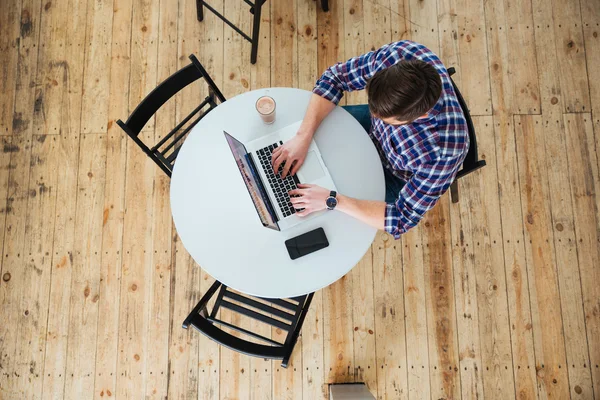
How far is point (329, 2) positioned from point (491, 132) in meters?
1.32

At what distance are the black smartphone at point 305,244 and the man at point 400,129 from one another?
0.37 ft

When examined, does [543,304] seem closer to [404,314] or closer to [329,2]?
[404,314]

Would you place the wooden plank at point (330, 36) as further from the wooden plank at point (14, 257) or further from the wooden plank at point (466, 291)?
the wooden plank at point (14, 257)

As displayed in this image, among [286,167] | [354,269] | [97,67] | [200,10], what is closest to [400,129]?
[286,167]

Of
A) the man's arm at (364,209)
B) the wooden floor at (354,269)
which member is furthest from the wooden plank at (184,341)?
the man's arm at (364,209)

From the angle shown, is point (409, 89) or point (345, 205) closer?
point (409, 89)

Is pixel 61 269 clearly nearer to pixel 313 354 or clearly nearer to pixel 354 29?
pixel 313 354

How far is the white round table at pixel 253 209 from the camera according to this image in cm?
158

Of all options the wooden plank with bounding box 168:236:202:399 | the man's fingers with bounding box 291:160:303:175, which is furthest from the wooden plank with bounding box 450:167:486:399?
the wooden plank with bounding box 168:236:202:399

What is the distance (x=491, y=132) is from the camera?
2465 mm

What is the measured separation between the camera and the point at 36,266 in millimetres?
2373

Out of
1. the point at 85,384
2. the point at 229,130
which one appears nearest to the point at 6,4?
the point at 229,130

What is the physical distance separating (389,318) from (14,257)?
226cm

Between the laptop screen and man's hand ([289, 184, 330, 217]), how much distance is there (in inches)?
4.2
